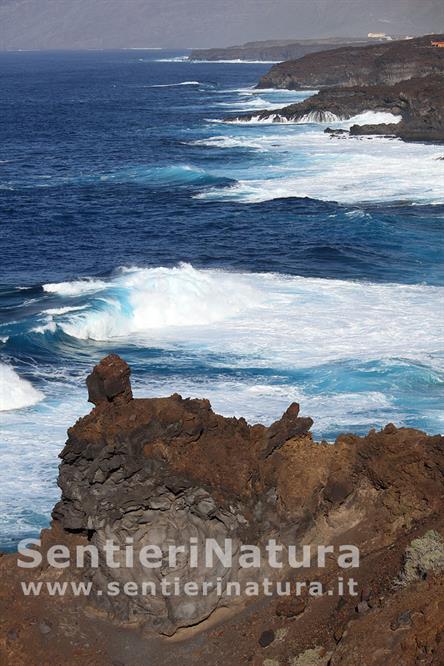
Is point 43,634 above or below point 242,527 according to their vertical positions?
below

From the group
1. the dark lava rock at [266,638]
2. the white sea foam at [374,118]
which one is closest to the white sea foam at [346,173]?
the white sea foam at [374,118]

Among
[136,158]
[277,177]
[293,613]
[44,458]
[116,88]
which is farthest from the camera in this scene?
[116,88]

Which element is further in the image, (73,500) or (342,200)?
(342,200)

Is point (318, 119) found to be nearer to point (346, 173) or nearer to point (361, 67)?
point (346, 173)

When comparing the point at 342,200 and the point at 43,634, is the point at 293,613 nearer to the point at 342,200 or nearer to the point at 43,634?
the point at 43,634

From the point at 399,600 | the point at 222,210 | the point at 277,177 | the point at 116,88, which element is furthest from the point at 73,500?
the point at 116,88

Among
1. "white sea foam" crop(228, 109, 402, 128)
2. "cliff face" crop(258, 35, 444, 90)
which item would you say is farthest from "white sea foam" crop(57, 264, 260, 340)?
"cliff face" crop(258, 35, 444, 90)

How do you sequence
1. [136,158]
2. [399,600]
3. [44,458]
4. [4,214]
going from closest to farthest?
1. [399,600]
2. [44,458]
3. [4,214]
4. [136,158]

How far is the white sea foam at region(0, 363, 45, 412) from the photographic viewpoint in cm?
2728

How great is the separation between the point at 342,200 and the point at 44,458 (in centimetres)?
3542

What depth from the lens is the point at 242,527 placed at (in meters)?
15.9

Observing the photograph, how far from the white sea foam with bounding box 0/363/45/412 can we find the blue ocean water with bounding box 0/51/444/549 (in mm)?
66

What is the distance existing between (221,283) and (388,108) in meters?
60.3

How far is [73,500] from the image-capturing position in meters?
15.9
